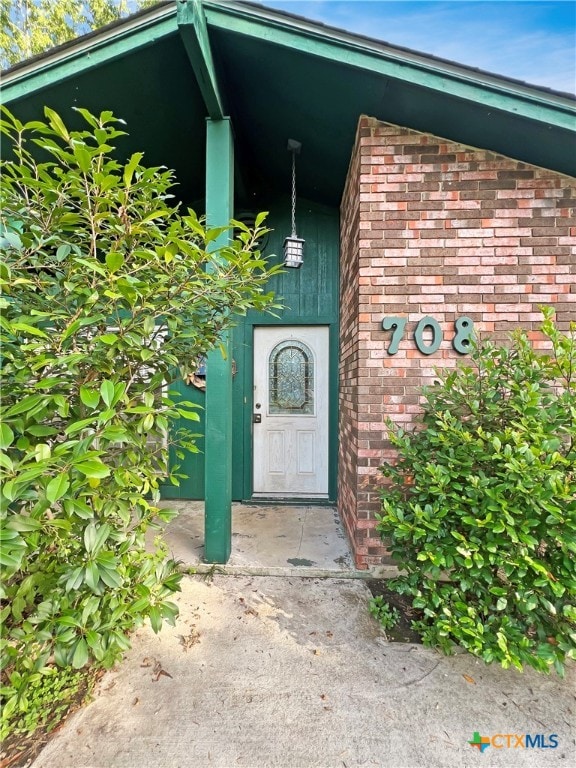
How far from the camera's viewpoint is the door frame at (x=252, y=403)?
3.92m

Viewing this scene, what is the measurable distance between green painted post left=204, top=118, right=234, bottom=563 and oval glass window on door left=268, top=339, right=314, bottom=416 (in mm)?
1431

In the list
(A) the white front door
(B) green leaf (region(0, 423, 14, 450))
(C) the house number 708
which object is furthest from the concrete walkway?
(A) the white front door

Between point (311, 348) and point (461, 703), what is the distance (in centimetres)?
305

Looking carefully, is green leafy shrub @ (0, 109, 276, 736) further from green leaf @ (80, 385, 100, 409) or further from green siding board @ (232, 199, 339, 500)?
green siding board @ (232, 199, 339, 500)

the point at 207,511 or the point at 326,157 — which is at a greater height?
the point at 326,157

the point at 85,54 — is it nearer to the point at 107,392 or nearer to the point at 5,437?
the point at 107,392

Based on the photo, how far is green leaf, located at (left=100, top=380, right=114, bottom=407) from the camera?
114 centimetres

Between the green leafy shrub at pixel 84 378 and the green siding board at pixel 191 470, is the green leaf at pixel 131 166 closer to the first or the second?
the green leafy shrub at pixel 84 378

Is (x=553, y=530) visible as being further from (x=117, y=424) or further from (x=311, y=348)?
(x=311, y=348)

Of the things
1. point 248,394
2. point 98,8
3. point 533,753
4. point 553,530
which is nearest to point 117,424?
point 553,530

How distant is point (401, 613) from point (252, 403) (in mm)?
2458

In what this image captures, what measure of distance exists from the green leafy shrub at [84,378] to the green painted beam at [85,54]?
1.50 metres

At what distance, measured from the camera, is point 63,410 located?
120 centimetres

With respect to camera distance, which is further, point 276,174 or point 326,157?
point 276,174
